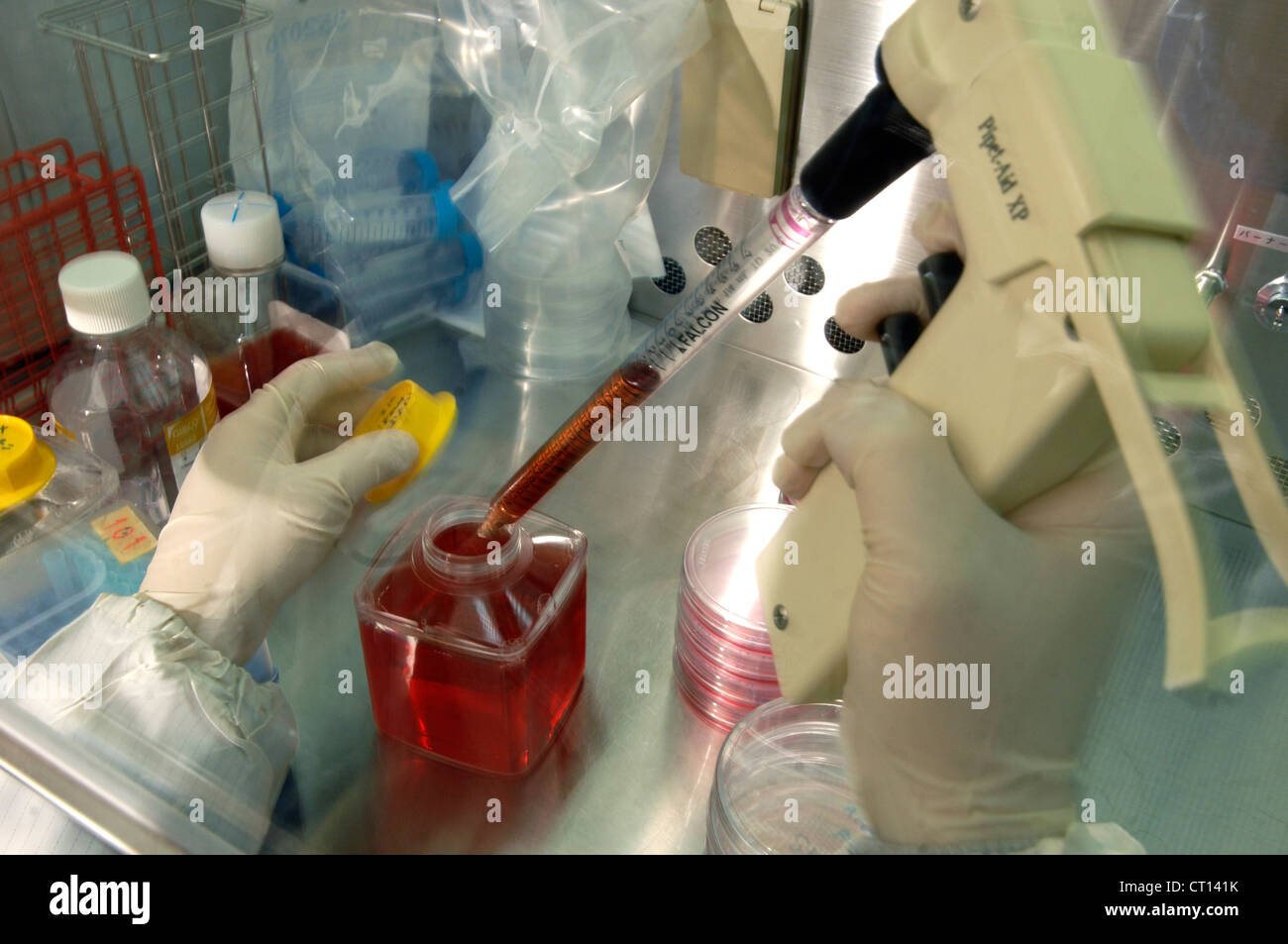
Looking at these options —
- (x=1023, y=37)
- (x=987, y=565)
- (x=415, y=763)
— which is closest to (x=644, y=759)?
(x=415, y=763)

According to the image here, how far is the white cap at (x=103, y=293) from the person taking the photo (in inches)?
30.7

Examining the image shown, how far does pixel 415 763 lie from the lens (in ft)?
2.80

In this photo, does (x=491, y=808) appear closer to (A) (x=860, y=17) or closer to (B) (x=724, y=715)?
(B) (x=724, y=715)

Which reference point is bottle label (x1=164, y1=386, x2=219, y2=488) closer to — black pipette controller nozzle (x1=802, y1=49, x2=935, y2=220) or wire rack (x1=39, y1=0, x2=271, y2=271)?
wire rack (x1=39, y1=0, x2=271, y2=271)

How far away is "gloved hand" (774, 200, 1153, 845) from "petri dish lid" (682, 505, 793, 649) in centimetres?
28

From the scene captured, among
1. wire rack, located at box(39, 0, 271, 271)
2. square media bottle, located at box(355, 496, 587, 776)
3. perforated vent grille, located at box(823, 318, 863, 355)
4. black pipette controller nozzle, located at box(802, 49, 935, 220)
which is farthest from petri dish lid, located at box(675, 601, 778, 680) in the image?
A: wire rack, located at box(39, 0, 271, 271)

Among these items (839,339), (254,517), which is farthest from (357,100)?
(839,339)

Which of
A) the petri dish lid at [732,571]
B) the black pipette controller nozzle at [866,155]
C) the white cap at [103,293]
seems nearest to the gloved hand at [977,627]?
the black pipette controller nozzle at [866,155]

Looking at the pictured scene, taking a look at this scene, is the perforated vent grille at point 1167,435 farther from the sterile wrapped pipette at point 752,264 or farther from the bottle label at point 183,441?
the bottle label at point 183,441

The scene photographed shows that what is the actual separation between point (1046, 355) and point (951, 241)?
0.38 ft

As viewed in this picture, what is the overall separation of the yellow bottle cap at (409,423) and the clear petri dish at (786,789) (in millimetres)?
383

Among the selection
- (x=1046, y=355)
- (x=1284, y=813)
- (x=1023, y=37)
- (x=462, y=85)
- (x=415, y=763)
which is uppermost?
(x=1023, y=37)

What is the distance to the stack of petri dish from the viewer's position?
845mm

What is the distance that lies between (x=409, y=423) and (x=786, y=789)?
0.47 metres
